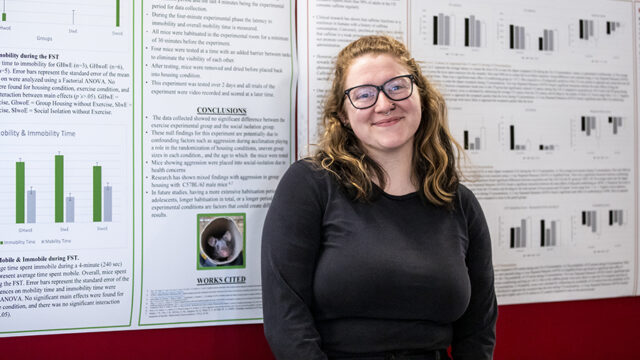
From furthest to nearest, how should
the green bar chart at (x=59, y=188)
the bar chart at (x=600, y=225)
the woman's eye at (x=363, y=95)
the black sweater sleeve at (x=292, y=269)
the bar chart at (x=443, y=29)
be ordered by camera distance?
the bar chart at (x=600, y=225) → the bar chart at (x=443, y=29) → the green bar chart at (x=59, y=188) → the woman's eye at (x=363, y=95) → the black sweater sleeve at (x=292, y=269)

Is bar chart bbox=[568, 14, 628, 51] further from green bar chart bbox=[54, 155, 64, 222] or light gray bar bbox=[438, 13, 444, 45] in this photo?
green bar chart bbox=[54, 155, 64, 222]

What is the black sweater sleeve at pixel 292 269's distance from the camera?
0.97 m

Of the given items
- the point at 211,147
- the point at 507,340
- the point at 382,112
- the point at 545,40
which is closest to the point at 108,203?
the point at 211,147

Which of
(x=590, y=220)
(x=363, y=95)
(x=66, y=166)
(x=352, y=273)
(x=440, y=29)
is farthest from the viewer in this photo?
(x=590, y=220)

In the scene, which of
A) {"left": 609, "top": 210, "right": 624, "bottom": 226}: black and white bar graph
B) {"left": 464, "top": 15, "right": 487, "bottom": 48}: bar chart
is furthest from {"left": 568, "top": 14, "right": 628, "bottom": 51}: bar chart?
{"left": 609, "top": 210, "right": 624, "bottom": 226}: black and white bar graph

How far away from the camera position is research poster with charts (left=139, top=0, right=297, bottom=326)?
1.23m

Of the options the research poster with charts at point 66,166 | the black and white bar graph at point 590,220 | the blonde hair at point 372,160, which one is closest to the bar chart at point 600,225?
the black and white bar graph at point 590,220

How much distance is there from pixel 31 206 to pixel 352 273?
912mm

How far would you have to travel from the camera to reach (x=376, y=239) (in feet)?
3.29

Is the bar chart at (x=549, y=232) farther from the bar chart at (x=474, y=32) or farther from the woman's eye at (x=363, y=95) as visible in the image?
the woman's eye at (x=363, y=95)

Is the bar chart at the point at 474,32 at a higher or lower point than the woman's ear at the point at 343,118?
higher

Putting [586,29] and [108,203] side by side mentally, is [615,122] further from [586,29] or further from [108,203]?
[108,203]

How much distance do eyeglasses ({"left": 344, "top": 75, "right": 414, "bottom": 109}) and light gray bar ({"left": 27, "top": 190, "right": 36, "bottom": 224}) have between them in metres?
0.92

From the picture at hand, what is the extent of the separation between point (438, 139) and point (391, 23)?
1.48 ft
